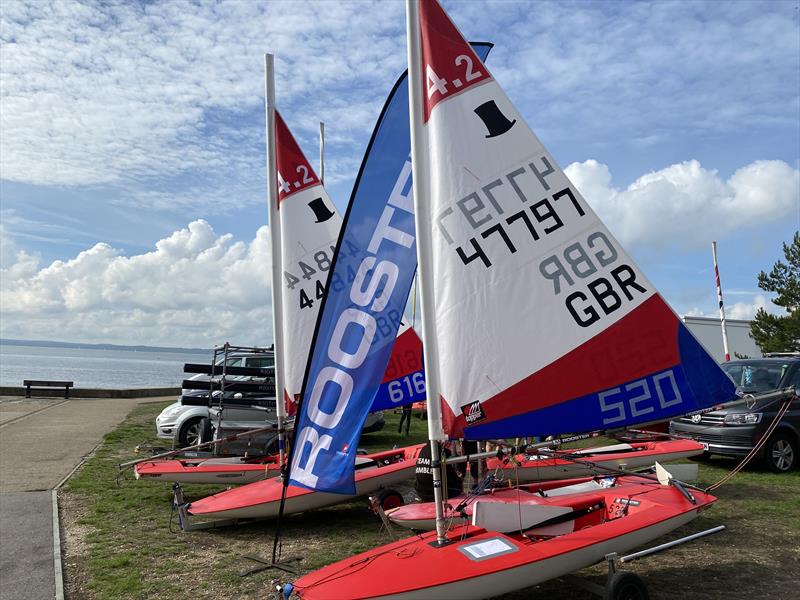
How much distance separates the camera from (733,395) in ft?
16.1

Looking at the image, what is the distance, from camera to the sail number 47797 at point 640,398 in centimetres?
476

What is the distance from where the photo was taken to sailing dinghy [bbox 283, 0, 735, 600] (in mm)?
4594

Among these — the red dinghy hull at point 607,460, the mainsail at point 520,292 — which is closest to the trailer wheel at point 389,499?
the red dinghy hull at point 607,460

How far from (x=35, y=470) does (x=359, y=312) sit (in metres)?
8.09

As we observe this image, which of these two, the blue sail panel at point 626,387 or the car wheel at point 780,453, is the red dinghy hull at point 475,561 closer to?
the blue sail panel at point 626,387

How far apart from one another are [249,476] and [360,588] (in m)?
4.89

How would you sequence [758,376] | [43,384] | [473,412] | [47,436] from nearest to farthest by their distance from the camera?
[473,412], [758,376], [47,436], [43,384]

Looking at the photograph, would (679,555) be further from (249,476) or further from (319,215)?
(319,215)

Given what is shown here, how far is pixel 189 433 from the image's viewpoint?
12.2 meters

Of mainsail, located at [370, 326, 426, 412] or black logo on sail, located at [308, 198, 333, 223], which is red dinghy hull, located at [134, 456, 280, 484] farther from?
black logo on sail, located at [308, 198, 333, 223]

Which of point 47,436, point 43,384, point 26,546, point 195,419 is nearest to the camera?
point 26,546

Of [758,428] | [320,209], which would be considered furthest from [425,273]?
[758,428]

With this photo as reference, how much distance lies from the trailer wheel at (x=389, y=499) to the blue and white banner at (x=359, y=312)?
277 cm

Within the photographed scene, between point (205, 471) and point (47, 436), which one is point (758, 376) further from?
point (47, 436)
